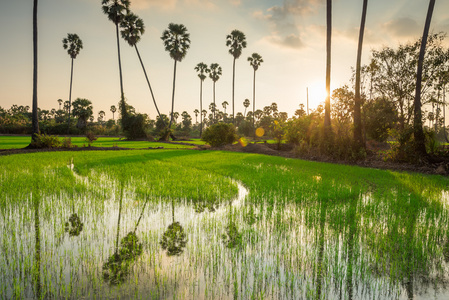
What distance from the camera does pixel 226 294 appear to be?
10.4 ft

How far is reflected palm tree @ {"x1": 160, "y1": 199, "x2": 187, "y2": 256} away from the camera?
173 inches

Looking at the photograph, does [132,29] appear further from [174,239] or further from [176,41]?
[174,239]

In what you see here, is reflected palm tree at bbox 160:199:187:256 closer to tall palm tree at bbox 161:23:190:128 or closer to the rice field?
the rice field

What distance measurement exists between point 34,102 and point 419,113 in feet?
108

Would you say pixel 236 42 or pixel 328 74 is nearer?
pixel 328 74

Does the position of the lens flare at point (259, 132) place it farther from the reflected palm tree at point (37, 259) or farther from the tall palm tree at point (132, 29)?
the reflected palm tree at point (37, 259)

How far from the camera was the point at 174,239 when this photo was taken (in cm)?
493

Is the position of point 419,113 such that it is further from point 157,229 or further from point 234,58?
point 234,58

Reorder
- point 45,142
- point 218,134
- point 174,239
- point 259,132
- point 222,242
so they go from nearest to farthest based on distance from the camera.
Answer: point 222,242, point 174,239, point 45,142, point 218,134, point 259,132

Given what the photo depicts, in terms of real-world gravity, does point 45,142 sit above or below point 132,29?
below

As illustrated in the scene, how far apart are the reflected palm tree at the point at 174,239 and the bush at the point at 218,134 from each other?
89.5ft

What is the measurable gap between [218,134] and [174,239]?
28.2m

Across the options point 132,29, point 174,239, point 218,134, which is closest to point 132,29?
point 132,29

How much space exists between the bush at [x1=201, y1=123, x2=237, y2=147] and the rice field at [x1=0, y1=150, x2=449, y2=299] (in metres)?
24.0
